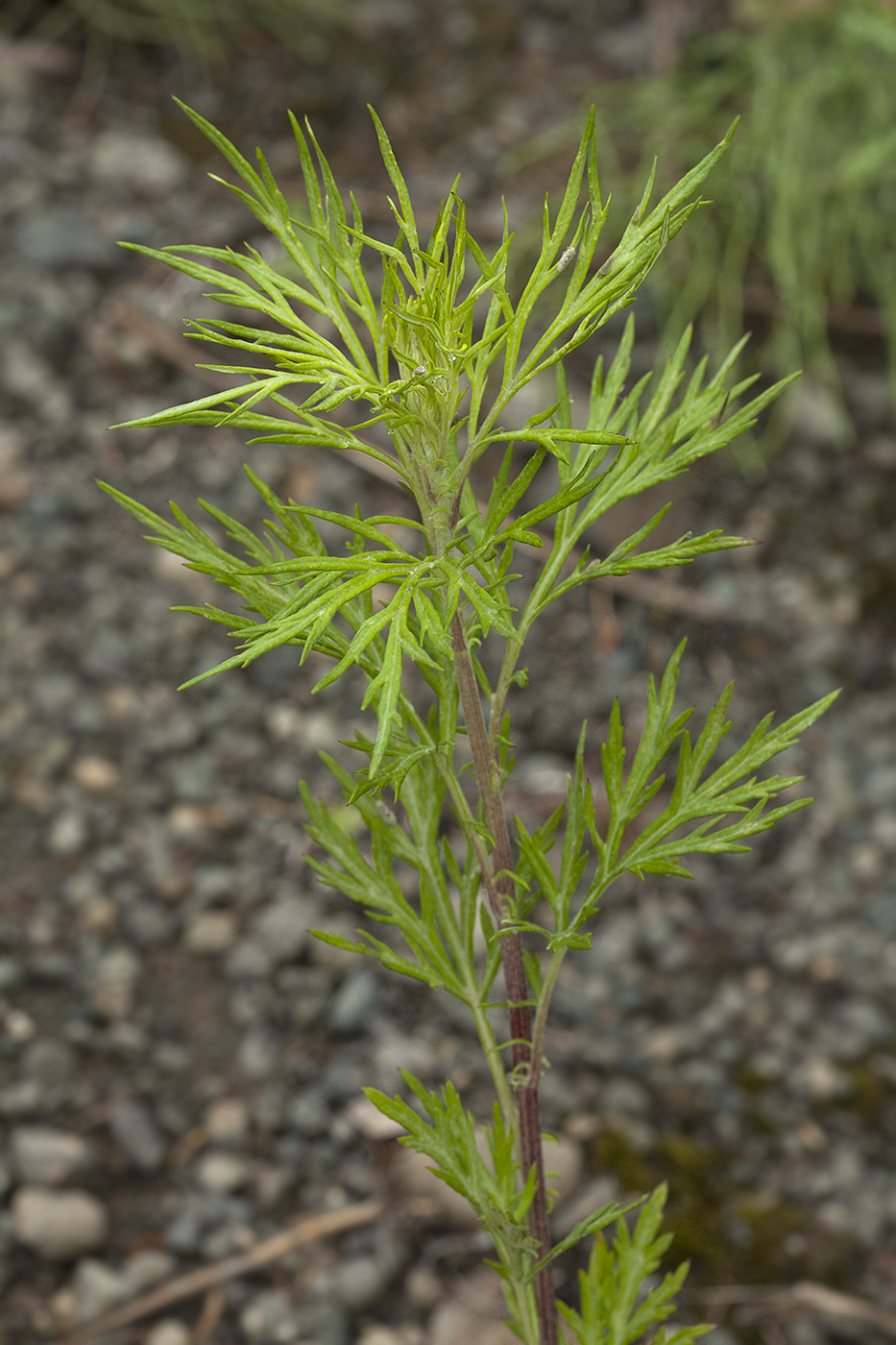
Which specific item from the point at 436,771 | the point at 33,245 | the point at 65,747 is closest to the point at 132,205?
the point at 33,245

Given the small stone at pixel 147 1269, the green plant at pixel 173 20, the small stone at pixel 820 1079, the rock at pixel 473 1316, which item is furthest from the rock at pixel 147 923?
the green plant at pixel 173 20

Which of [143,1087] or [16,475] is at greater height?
[16,475]

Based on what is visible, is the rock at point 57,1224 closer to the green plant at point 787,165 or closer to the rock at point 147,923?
the rock at point 147,923

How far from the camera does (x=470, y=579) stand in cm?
74

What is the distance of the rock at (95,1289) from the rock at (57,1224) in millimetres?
27

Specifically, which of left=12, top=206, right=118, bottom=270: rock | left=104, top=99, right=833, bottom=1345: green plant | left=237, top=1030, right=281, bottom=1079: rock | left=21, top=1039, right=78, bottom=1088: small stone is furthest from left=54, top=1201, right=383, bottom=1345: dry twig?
left=12, top=206, right=118, bottom=270: rock

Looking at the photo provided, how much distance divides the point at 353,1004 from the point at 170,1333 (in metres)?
0.49

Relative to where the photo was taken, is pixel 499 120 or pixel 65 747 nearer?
pixel 65 747

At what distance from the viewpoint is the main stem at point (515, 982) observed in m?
0.81

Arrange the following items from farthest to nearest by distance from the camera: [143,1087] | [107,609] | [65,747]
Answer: [107,609] < [65,747] < [143,1087]

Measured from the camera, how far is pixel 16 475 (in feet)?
7.88

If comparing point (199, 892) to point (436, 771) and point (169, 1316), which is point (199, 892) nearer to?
point (169, 1316)

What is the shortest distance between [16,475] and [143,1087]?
1266mm

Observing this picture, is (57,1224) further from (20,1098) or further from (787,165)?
(787,165)
